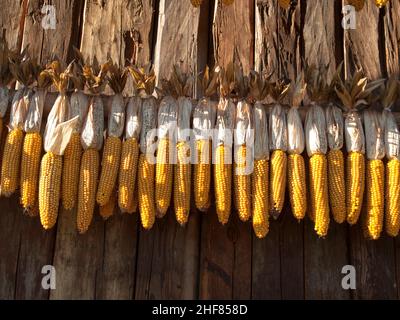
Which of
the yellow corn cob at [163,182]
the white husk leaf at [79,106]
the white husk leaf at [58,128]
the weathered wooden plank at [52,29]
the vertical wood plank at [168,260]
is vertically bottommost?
the vertical wood plank at [168,260]

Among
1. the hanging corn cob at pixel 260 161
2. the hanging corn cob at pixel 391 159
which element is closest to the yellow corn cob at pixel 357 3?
the hanging corn cob at pixel 391 159

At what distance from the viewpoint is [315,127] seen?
4.29m

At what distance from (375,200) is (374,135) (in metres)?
0.43

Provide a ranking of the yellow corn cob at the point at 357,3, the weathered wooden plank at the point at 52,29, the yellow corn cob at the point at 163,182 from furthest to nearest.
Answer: the yellow corn cob at the point at 357,3, the weathered wooden plank at the point at 52,29, the yellow corn cob at the point at 163,182

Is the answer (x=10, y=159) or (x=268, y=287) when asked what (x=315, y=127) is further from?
(x=10, y=159)

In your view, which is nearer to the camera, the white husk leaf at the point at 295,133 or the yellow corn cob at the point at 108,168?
the yellow corn cob at the point at 108,168

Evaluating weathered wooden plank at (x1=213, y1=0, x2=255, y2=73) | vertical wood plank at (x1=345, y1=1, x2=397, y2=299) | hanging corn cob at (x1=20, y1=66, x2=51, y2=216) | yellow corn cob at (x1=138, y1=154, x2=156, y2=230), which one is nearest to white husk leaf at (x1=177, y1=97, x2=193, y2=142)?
yellow corn cob at (x1=138, y1=154, x2=156, y2=230)

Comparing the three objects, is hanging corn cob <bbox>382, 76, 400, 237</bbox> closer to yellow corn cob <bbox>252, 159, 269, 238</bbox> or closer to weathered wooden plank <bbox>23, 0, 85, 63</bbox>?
yellow corn cob <bbox>252, 159, 269, 238</bbox>

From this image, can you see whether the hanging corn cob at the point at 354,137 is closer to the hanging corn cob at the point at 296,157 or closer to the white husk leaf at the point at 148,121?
the hanging corn cob at the point at 296,157

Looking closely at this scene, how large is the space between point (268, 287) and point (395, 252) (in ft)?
2.75

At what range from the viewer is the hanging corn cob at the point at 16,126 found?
395 cm

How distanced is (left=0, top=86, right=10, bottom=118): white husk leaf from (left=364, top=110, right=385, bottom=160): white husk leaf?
2161mm

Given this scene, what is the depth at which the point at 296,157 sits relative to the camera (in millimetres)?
4168
